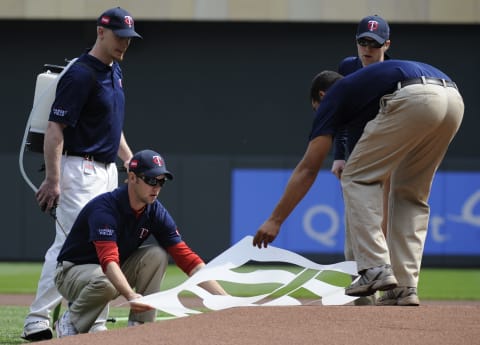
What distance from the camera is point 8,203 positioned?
16.1 metres

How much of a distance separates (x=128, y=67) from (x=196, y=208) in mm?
4102

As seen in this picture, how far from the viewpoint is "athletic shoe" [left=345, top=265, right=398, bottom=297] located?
5.54 m

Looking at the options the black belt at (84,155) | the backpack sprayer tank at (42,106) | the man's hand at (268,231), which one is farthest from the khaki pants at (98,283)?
the backpack sprayer tank at (42,106)

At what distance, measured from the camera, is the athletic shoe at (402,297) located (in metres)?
5.98

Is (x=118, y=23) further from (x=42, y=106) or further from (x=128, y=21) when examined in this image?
(x=42, y=106)

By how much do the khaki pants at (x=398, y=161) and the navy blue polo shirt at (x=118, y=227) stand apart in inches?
48.1

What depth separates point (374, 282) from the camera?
5.59 metres

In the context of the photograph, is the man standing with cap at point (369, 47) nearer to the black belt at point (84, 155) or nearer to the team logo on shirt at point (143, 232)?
the team logo on shirt at point (143, 232)

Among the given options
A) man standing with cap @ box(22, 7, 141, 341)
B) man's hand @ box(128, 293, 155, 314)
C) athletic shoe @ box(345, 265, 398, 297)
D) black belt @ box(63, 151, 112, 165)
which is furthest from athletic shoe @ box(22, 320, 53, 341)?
athletic shoe @ box(345, 265, 398, 297)

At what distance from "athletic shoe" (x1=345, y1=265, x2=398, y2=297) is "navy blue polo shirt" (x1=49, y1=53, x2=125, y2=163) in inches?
81.8

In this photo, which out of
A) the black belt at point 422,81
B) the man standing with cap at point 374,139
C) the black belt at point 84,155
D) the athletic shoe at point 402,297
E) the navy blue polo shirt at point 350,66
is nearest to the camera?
the man standing with cap at point 374,139

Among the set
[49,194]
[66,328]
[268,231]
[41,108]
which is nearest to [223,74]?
[41,108]

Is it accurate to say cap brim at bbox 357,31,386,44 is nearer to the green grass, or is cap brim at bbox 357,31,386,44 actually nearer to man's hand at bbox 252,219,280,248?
man's hand at bbox 252,219,280,248

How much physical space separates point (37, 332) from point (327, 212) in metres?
9.20
